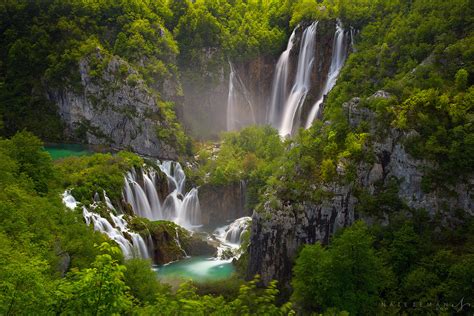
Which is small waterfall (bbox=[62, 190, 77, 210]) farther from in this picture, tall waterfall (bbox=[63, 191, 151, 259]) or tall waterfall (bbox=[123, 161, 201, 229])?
tall waterfall (bbox=[123, 161, 201, 229])

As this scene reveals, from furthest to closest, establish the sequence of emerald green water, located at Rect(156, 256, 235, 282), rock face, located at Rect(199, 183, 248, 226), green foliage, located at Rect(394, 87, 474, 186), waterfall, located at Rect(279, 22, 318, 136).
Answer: waterfall, located at Rect(279, 22, 318, 136) < rock face, located at Rect(199, 183, 248, 226) < emerald green water, located at Rect(156, 256, 235, 282) < green foliage, located at Rect(394, 87, 474, 186)

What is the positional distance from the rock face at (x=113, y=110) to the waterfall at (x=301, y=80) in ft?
50.5

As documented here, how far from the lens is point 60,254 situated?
2191 cm

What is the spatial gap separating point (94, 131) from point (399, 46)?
130ft

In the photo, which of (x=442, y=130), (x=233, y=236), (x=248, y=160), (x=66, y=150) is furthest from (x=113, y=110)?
(x=442, y=130)

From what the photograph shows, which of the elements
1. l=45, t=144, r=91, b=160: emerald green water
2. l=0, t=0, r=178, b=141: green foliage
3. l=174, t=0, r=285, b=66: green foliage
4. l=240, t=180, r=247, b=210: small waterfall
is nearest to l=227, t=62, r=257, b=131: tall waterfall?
l=174, t=0, r=285, b=66: green foliage

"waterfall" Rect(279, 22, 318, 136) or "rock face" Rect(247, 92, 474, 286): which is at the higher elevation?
"waterfall" Rect(279, 22, 318, 136)

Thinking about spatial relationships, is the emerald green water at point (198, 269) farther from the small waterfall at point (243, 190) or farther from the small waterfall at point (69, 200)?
the small waterfall at point (243, 190)

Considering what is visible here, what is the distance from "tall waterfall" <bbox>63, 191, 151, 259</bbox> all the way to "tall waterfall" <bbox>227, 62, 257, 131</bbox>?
33.5 m

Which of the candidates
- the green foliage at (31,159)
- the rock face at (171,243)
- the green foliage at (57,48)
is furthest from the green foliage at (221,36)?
the green foliage at (31,159)

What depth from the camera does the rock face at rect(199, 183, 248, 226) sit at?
47531 millimetres

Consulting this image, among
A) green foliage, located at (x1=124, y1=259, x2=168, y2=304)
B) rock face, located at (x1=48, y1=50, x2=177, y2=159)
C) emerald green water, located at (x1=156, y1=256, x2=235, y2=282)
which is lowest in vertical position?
emerald green water, located at (x1=156, y1=256, x2=235, y2=282)

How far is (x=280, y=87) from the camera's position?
60.6 metres

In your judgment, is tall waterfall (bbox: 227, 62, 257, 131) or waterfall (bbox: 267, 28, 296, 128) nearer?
waterfall (bbox: 267, 28, 296, 128)
